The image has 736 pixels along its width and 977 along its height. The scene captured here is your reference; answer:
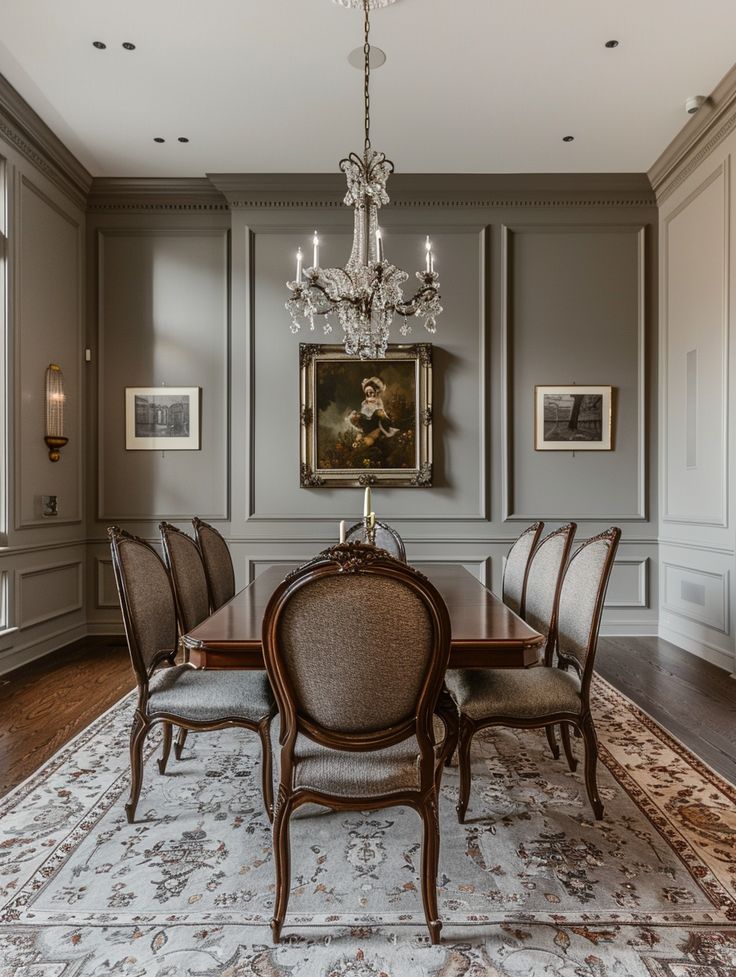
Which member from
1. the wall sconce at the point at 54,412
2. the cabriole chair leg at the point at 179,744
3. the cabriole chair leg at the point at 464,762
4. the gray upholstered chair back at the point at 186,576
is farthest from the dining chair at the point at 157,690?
the wall sconce at the point at 54,412

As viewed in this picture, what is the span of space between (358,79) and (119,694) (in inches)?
151

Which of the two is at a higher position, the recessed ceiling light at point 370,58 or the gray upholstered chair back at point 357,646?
the recessed ceiling light at point 370,58

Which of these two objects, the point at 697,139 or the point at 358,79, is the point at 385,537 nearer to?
the point at 358,79

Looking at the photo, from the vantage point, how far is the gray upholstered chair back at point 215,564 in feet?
9.91

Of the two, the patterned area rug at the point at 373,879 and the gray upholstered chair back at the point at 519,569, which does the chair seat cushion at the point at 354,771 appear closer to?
the patterned area rug at the point at 373,879

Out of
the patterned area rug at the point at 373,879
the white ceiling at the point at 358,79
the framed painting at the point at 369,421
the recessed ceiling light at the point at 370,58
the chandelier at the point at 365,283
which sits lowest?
the patterned area rug at the point at 373,879

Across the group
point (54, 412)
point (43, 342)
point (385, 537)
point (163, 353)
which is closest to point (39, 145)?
point (43, 342)

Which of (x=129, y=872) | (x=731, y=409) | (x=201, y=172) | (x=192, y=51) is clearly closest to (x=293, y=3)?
(x=192, y=51)

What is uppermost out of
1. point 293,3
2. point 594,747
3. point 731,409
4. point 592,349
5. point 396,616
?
point 293,3

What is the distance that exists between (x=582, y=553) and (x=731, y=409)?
7.60ft

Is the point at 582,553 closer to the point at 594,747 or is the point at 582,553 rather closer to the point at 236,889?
the point at 594,747

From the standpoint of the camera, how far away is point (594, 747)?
2145 mm

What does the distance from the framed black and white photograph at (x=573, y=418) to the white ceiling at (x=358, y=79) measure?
5.54ft

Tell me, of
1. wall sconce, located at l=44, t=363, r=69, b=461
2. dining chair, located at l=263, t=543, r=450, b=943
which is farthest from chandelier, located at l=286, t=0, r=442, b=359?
wall sconce, located at l=44, t=363, r=69, b=461
